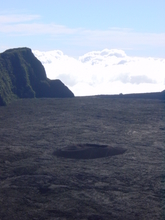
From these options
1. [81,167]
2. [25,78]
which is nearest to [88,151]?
[81,167]

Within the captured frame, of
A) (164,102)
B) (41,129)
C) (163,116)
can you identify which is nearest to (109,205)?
(41,129)

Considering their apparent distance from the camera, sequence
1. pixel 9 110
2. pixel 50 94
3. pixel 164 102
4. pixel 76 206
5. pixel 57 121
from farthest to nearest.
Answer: pixel 50 94, pixel 164 102, pixel 9 110, pixel 57 121, pixel 76 206

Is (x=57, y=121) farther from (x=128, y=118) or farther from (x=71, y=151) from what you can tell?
(x=71, y=151)

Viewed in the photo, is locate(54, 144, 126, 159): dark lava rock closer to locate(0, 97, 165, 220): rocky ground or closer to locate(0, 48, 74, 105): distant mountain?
locate(0, 97, 165, 220): rocky ground

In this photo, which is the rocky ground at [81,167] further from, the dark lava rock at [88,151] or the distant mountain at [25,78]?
the distant mountain at [25,78]

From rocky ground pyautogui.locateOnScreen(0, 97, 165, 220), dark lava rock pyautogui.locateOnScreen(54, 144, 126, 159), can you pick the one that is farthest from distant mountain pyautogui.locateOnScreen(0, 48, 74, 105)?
dark lava rock pyautogui.locateOnScreen(54, 144, 126, 159)

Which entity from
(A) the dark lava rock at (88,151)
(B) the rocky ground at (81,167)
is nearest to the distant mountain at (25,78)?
(B) the rocky ground at (81,167)

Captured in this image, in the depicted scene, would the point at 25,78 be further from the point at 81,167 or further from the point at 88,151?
the point at 81,167
